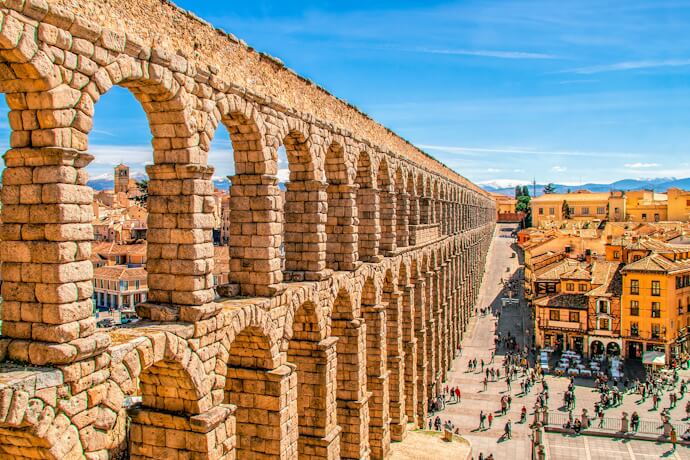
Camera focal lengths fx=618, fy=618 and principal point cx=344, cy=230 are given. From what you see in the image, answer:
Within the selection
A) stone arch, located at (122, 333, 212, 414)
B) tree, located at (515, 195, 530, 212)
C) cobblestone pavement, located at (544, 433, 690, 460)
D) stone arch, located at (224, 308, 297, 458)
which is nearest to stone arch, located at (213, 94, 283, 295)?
stone arch, located at (224, 308, 297, 458)

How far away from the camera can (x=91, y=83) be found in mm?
10008

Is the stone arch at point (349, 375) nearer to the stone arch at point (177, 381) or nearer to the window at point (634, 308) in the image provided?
the stone arch at point (177, 381)

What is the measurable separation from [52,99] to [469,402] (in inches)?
1415

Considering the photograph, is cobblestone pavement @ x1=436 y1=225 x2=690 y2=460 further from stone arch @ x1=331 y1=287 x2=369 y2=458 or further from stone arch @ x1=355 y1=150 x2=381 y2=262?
stone arch @ x1=355 y1=150 x2=381 y2=262

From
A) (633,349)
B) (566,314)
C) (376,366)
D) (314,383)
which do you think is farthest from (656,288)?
(314,383)

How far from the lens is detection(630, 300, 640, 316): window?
49531mm

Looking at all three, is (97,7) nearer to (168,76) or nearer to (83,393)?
(168,76)

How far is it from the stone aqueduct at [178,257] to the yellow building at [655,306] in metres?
34.4

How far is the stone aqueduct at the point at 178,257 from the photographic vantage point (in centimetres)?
938

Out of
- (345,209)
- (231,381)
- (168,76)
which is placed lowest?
(231,381)

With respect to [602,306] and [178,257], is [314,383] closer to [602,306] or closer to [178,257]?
[178,257]

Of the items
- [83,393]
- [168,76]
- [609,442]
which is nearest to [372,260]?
[168,76]

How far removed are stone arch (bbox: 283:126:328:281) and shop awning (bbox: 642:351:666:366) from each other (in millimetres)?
36252

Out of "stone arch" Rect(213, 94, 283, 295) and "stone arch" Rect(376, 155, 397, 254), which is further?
"stone arch" Rect(376, 155, 397, 254)
